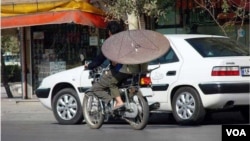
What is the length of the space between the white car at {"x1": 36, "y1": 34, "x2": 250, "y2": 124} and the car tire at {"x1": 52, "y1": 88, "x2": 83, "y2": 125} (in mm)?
20

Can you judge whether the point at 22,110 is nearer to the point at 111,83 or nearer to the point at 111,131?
the point at 111,131

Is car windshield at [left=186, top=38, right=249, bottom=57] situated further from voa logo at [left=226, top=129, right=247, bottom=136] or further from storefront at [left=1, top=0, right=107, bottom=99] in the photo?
storefront at [left=1, top=0, right=107, bottom=99]

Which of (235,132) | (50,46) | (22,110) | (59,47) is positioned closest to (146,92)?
(235,132)

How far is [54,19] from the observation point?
15.7m

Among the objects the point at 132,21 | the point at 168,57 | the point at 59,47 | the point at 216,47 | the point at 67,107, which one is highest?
the point at 132,21

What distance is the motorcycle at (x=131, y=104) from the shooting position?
10.1m

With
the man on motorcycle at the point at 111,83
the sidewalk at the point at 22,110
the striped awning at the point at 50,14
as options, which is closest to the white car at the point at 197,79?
the man on motorcycle at the point at 111,83

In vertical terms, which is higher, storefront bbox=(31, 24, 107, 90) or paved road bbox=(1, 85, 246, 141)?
storefront bbox=(31, 24, 107, 90)

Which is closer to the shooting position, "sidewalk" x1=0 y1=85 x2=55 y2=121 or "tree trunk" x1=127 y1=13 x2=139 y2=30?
"tree trunk" x1=127 y1=13 x2=139 y2=30

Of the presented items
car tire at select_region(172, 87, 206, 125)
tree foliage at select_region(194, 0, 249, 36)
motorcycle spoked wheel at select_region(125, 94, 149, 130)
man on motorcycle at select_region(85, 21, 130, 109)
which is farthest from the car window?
tree foliage at select_region(194, 0, 249, 36)

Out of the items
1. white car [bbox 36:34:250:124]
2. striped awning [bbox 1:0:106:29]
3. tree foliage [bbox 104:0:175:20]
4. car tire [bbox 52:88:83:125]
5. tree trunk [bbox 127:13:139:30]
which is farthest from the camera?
striped awning [bbox 1:0:106:29]

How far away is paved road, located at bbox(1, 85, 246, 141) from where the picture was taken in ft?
31.1

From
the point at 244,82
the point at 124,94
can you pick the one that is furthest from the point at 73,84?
the point at 244,82

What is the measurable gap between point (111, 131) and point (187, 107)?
141 cm
